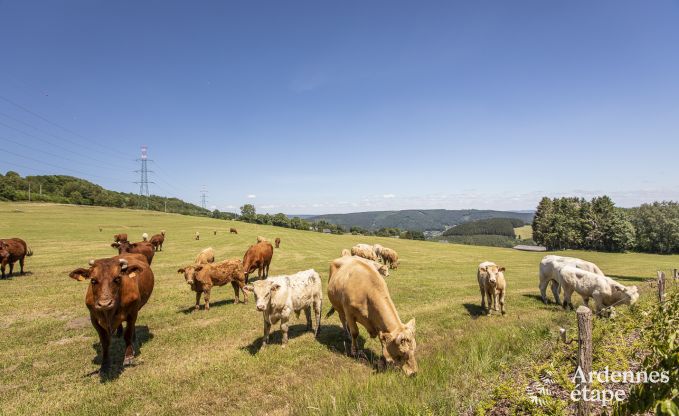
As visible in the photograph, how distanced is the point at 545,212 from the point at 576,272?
8536 centimetres

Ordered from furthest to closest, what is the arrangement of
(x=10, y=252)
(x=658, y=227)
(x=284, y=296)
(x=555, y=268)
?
(x=658, y=227) → (x=10, y=252) → (x=555, y=268) → (x=284, y=296)

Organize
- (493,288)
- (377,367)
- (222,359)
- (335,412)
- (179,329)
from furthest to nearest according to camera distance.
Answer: (493,288) → (179,329) → (222,359) → (377,367) → (335,412)

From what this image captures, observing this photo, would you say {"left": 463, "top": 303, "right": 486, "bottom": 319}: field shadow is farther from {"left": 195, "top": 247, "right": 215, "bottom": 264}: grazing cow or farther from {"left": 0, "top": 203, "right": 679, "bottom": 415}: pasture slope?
{"left": 195, "top": 247, "right": 215, "bottom": 264}: grazing cow

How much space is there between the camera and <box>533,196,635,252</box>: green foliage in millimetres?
74750

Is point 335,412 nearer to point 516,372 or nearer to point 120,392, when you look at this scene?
point 516,372

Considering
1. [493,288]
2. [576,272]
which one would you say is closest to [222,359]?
[493,288]

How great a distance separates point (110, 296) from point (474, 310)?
44.8ft

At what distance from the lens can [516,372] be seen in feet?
22.3

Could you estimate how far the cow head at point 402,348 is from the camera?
22.6 ft

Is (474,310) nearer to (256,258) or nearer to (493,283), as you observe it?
(493,283)

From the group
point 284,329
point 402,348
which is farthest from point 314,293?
point 402,348

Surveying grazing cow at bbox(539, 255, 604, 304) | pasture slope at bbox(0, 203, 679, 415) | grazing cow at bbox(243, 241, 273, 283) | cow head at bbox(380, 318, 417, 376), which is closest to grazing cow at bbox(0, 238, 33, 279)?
pasture slope at bbox(0, 203, 679, 415)

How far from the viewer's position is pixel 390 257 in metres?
30.3

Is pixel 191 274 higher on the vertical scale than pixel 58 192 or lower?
lower
